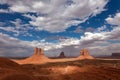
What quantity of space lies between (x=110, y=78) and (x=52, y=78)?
1441 cm

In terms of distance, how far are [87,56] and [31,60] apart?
62557 millimetres

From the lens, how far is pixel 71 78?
4419 cm

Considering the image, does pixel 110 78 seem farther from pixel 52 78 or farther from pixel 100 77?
pixel 52 78

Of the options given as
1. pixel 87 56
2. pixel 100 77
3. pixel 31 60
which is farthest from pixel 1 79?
pixel 87 56

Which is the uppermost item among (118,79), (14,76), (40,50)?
(40,50)

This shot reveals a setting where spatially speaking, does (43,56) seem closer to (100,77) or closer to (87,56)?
(87,56)

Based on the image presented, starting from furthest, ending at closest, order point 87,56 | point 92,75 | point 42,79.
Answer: point 87,56 < point 92,75 < point 42,79

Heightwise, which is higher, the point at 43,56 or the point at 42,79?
the point at 43,56

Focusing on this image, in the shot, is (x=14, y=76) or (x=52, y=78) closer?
(x=14, y=76)

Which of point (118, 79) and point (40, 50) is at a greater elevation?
point (40, 50)

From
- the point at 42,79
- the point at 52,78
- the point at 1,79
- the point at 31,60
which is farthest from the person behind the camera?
the point at 31,60

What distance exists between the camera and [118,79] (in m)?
43.9

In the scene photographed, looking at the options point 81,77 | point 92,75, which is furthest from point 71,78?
point 92,75

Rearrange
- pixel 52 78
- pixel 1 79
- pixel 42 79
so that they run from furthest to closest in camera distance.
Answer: pixel 52 78
pixel 42 79
pixel 1 79
